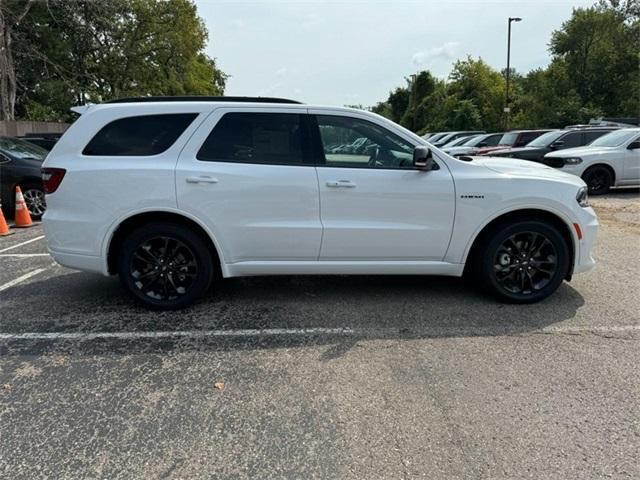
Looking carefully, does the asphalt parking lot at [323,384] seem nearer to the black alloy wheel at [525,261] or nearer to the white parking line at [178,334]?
the white parking line at [178,334]

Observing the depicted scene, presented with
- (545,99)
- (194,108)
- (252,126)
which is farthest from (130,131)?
(545,99)

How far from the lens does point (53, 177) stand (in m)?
4.14

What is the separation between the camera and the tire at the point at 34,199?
8.91 meters

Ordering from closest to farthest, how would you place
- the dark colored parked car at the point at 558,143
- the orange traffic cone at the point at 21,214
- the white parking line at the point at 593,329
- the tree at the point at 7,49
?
the white parking line at the point at 593,329, the orange traffic cone at the point at 21,214, the dark colored parked car at the point at 558,143, the tree at the point at 7,49

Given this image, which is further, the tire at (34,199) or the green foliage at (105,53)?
the green foliage at (105,53)

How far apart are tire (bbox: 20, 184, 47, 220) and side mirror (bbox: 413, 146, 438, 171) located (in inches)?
306

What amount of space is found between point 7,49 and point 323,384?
79.8ft

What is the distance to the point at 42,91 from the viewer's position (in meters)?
30.8

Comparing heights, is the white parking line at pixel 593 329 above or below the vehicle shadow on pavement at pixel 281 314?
below

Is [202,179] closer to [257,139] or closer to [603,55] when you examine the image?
[257,139]

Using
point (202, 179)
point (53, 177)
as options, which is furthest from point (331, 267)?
point (53, 177)

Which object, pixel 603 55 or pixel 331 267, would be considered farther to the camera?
pixel 603 55

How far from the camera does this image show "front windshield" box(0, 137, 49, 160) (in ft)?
29.6

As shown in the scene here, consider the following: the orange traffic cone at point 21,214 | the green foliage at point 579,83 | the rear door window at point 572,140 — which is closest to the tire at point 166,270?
the orange traffic cone at point 21,214
